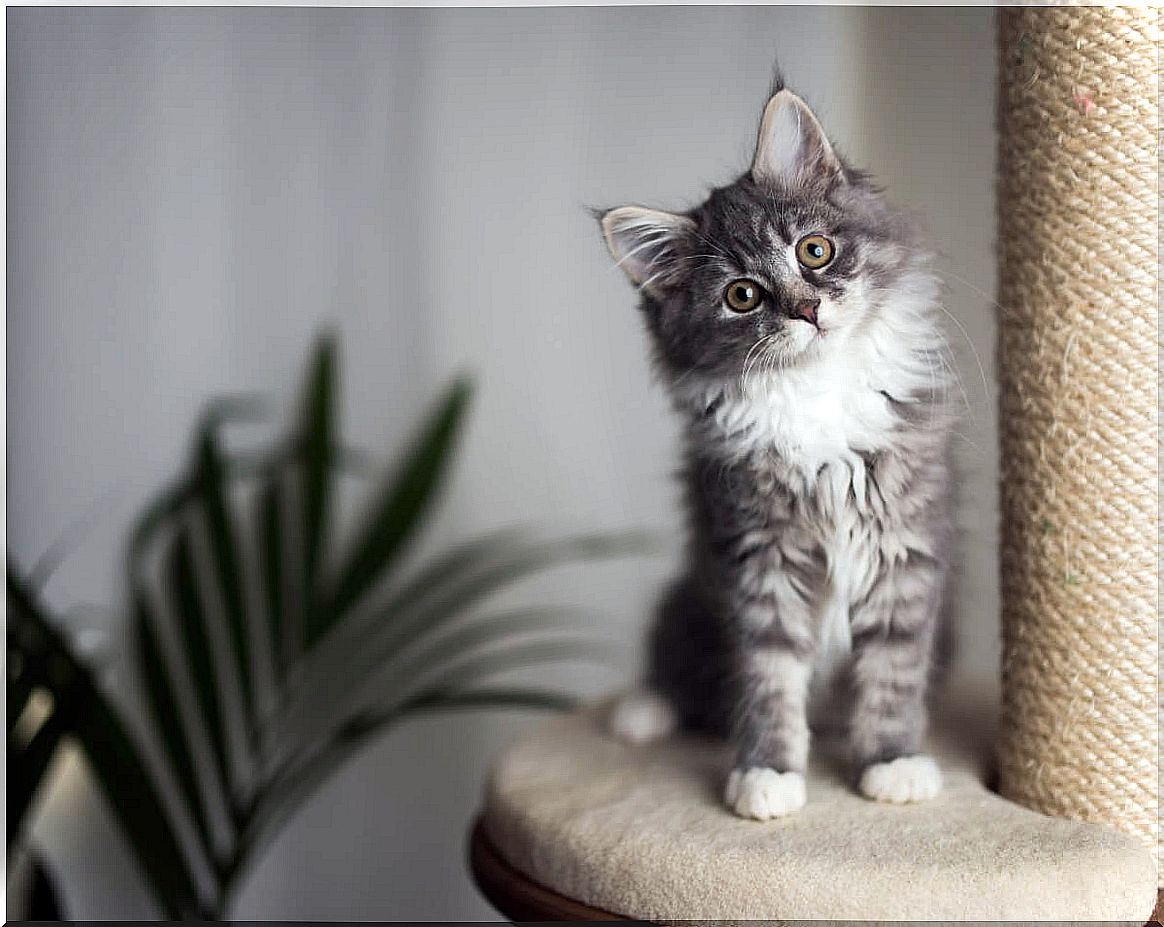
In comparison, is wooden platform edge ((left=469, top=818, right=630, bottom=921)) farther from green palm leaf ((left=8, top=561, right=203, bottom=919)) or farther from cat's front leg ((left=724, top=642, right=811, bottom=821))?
green palm leaf ((left=8, top=561, right=203, bottom=919))

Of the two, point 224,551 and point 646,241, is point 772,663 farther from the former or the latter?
point 224,551

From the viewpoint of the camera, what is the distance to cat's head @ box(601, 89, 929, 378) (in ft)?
2.44

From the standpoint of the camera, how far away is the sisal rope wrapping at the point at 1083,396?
794 mm

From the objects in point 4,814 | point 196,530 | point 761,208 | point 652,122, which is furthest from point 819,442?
point 196,530

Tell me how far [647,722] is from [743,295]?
18.8 inches

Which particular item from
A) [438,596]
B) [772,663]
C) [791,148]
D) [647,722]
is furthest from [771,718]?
[438,596]

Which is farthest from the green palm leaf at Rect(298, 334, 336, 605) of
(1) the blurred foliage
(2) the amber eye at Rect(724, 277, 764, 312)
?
(2) the amber eye at Rect(724, 277, 764, 312)

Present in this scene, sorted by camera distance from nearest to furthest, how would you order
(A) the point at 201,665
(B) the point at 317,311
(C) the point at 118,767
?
(C) the point at 118,767, (A) the point at 201,665, (B) the point at 317,311

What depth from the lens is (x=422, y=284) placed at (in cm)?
157

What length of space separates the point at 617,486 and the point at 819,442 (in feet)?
2.53

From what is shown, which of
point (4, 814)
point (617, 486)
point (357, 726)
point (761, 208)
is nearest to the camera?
point (761, 208)

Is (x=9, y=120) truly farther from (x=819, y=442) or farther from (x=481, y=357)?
(x=819, y=442)

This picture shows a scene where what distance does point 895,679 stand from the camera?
85cm

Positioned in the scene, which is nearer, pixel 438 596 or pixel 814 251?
pixel 814 251
